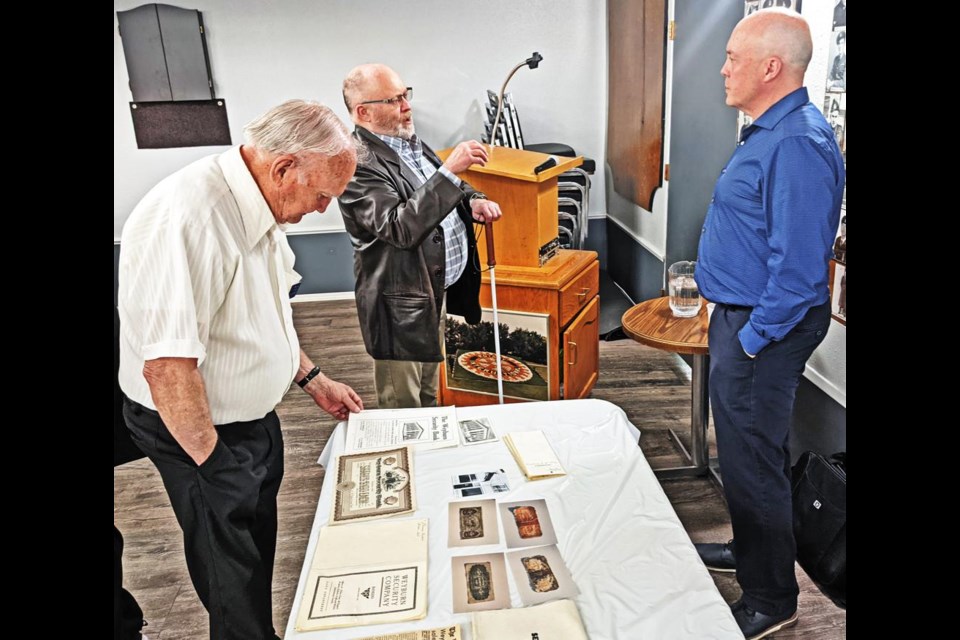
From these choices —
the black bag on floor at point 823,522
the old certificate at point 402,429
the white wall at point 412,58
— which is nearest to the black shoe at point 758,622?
the black bag on floor at point 823,522

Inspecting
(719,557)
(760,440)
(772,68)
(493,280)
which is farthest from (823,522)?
(493,280)

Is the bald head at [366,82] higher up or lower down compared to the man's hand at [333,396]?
higher up

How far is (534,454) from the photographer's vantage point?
5.62 ft

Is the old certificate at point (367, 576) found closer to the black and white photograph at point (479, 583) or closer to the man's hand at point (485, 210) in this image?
the black and white photograph at point (479, 583)

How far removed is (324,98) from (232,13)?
2.89 ft

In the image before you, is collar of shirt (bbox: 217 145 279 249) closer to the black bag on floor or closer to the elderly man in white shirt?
the elderly man in white shirt

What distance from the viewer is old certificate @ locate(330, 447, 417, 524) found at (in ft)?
4.97

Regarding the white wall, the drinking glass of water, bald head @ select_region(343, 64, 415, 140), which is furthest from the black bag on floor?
the white wall

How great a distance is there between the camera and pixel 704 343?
7.69 ft

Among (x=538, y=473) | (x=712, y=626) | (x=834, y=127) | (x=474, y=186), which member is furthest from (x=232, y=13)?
(x=712, y=626)

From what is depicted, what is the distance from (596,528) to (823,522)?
3.80 ft

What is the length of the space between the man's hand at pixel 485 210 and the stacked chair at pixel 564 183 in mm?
1678

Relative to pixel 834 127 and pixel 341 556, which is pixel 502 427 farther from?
pixel 834 127

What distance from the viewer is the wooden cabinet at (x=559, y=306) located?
3051 millimetres
